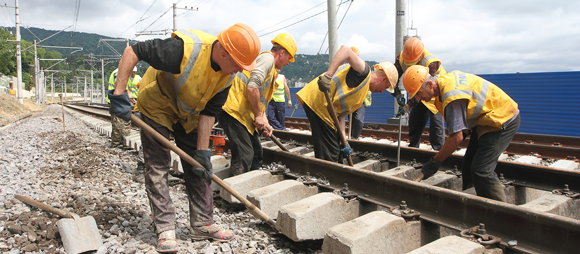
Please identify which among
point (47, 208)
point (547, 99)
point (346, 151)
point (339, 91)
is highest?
point (547, 99)

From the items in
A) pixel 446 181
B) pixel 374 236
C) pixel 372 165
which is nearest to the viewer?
pixel 374 236

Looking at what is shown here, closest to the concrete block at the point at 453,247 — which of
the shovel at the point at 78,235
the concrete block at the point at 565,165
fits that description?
the shovel at the point at 78,235

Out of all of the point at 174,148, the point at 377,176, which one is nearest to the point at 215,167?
the point at 174,148

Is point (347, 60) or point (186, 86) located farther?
point (347, 60)

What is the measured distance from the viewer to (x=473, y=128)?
3596 mm

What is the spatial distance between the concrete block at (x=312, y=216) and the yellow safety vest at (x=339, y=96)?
1.64m

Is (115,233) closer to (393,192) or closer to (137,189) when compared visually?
(137,189)

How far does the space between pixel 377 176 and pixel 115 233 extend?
2222 mm

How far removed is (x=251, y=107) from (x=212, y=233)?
5.67 feet

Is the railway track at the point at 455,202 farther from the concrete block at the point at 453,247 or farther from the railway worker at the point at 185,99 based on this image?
Result: the railway worker at the point at 185,99

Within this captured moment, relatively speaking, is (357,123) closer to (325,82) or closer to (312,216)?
(325,82)

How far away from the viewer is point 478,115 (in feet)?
10.9

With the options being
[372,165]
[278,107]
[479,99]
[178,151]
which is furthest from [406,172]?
[278,107]

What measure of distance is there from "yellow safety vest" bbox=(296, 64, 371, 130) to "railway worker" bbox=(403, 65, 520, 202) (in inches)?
34.9
